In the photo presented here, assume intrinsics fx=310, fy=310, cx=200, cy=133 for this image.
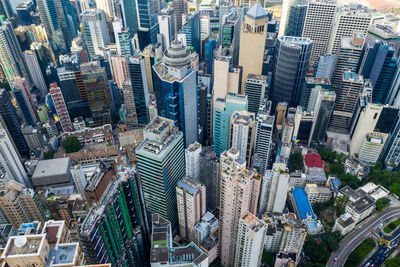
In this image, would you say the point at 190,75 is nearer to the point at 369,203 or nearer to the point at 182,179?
the point at 182,179

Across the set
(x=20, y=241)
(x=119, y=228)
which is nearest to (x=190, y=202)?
(x=119, y=228)

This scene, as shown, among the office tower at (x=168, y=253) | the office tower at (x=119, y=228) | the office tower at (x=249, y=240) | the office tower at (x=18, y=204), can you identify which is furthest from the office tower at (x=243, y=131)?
the office tower at (x=18, y=204)

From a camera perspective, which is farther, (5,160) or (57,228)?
(5,160)

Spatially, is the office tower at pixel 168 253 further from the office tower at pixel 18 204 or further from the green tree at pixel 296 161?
the green tree at pixel 296 161

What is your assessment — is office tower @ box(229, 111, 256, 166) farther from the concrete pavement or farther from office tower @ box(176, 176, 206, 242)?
the concrete pavement

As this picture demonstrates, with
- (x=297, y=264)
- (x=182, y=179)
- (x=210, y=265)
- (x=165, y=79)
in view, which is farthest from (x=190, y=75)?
(x=297, y=264)

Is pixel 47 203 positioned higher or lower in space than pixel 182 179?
lower
